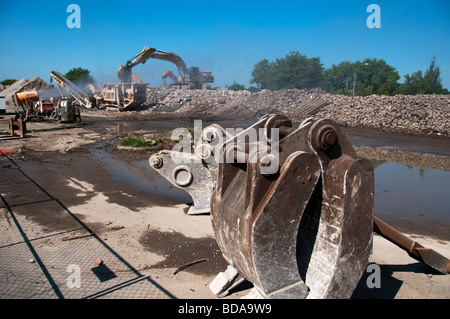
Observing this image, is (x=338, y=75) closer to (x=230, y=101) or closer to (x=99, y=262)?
(x=230, y=101)

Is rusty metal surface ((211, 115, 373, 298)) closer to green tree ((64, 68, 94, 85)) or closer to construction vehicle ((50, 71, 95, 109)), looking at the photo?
construction vehicle ((50, 71, 95, 109))

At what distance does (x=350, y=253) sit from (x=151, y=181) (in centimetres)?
661

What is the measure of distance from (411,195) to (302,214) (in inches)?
257

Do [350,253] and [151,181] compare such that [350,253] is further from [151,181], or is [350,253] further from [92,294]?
[151,181]

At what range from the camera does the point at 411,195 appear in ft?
25.7

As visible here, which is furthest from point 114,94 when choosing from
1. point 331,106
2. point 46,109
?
point 331,106

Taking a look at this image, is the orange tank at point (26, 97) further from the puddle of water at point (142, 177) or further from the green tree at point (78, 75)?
the green tree at point (78, 75)

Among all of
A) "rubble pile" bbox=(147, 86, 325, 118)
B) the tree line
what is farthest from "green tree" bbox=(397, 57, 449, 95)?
"rubble pile" bbox=(147, 86, 325, 118)

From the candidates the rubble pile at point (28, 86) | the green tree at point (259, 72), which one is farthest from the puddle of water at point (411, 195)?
the green tree at point (259, 72)

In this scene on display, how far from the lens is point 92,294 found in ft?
11.0

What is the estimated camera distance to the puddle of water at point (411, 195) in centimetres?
645

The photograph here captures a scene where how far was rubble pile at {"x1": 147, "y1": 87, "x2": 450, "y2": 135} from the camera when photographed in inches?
832

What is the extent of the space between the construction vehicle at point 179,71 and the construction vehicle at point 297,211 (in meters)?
32.8
